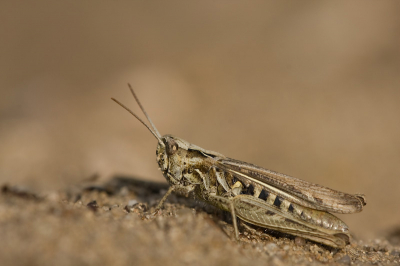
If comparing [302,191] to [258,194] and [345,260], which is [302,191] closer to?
[258,194]

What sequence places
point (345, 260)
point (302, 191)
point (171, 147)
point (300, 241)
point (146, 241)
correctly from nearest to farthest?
point (146, 241), point (345, 260), point (300, 241), point (302, 191), point (171, 147)

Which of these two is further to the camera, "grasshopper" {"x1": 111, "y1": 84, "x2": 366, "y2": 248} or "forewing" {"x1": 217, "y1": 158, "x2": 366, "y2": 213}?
"forewing" {"x1": 217, "y1": 158, "x2": 366, "y2": 213}

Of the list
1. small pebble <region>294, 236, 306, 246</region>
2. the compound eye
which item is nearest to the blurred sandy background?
the compound eye

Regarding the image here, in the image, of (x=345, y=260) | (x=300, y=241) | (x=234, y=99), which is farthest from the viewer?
(x=234, y=99)

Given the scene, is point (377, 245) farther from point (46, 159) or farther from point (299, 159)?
point (46, 159)

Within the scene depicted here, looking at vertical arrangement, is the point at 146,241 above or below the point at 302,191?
below

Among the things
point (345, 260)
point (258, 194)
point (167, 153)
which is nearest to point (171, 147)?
point (167, 153)

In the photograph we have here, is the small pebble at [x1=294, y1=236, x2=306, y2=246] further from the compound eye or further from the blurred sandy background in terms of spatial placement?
the blurred sandy background
